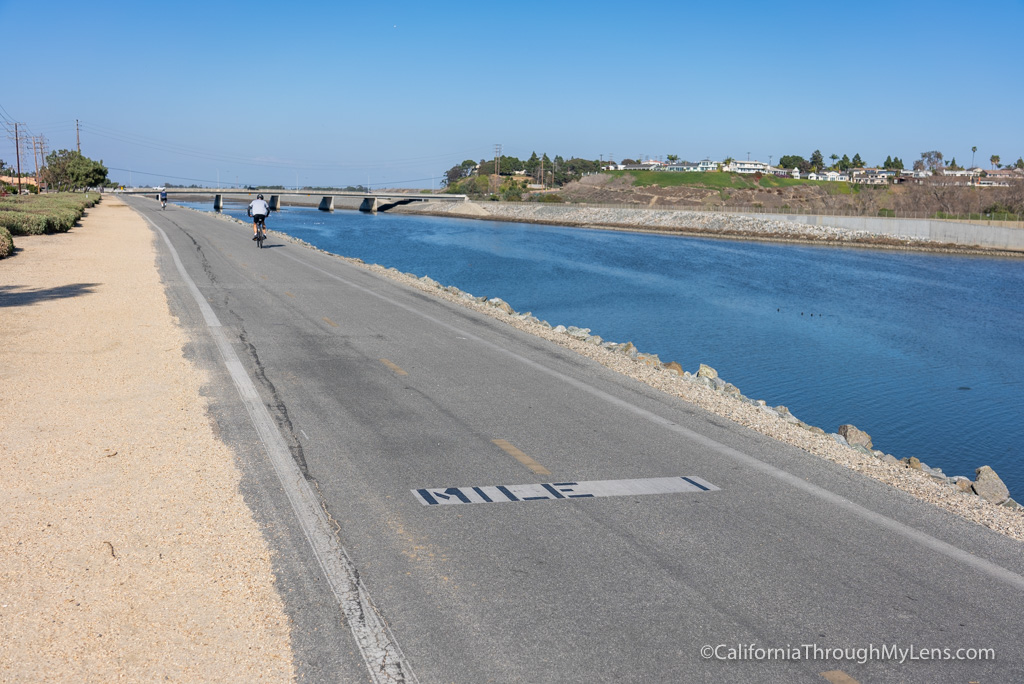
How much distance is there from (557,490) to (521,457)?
0.91m

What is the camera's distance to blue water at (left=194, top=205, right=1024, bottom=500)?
53.0 feet

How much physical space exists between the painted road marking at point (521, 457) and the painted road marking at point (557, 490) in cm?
35

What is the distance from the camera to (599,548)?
547 centimetres

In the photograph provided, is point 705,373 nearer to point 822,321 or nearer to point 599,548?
point 599,548

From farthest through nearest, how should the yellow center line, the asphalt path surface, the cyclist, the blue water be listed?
the cyclist < the blue water < the yellow center line < the asphalt path surface

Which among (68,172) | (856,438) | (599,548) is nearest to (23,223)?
(856,438)

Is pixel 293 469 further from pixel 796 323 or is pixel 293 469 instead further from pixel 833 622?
pixel 796 323

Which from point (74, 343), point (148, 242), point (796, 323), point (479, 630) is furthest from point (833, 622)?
point (148, 242)

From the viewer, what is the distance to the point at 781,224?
93188 millimetres

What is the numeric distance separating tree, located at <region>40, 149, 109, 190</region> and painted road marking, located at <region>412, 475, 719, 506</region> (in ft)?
386

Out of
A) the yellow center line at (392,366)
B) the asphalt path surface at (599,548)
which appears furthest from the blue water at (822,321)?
the yellow center line at (392,366)

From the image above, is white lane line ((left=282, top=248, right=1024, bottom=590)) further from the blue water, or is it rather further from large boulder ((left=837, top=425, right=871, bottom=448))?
the blue water

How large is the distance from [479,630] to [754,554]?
217 cm

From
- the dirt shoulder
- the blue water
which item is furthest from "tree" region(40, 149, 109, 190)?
the dirt shoulder
